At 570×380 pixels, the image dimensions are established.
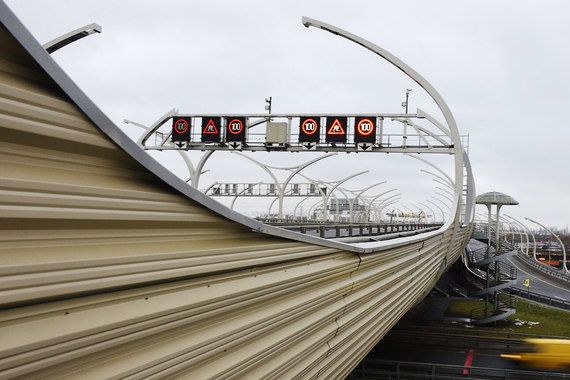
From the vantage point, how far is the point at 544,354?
57.4ft

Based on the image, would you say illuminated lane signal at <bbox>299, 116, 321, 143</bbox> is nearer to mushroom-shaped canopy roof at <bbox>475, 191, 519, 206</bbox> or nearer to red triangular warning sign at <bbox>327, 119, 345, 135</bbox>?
red triangular warning sign at <bbox>327, 119, 345, 135</bbox>

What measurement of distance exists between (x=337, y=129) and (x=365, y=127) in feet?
3.16

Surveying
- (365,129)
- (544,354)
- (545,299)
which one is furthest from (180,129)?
(545,299)

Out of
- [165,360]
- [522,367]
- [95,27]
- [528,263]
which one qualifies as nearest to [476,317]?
[522,367]

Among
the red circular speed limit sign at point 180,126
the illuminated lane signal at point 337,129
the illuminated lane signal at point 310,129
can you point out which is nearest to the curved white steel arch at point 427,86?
the illuminated lane signal at point 337,129

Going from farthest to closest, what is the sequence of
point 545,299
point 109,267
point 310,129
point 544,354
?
point 545,299 → point 310,129 → point 544,354 → point 109,267

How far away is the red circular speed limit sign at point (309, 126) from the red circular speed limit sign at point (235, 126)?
2.27 metres

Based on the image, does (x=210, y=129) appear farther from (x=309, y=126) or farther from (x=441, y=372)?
(x=441, y=372)

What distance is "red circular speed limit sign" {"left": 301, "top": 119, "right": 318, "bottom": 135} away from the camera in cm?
1784

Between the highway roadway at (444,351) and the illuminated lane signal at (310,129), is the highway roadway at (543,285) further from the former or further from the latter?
the illuminated lane signal at (310,129)

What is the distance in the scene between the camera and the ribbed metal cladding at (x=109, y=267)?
2.14m

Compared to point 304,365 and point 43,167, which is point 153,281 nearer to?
point 43,167

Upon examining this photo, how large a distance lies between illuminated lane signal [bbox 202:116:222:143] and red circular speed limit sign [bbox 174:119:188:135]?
639 mm

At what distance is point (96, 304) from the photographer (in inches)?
96.7
